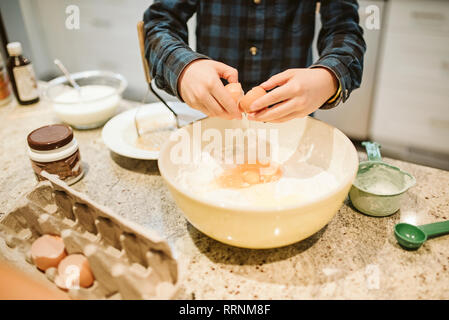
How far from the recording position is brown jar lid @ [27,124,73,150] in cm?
89

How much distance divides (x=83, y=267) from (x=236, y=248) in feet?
0.98

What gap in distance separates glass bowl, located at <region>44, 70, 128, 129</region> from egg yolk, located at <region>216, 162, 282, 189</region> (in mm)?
646

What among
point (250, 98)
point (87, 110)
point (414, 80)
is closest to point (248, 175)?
point (250, 98)

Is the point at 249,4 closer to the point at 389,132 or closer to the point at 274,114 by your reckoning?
the point at 274,114

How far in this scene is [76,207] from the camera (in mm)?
733

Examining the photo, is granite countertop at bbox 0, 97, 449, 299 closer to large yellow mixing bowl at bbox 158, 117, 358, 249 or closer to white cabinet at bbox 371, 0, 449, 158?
large yellow mixing bowl at bbox 158, 117, 358, 249

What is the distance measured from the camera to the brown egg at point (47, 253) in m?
0.67

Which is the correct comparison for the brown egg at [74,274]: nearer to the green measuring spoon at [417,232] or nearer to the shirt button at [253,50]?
the green measuring spoon at [417,232]

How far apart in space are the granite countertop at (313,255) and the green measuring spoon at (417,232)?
15mm

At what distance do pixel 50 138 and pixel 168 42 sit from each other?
0.40 meters

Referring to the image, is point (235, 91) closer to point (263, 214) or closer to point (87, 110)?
point (263, 214)

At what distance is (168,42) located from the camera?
39.0 inches

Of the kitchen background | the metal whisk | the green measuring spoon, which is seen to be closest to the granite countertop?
the green measuring spoon
